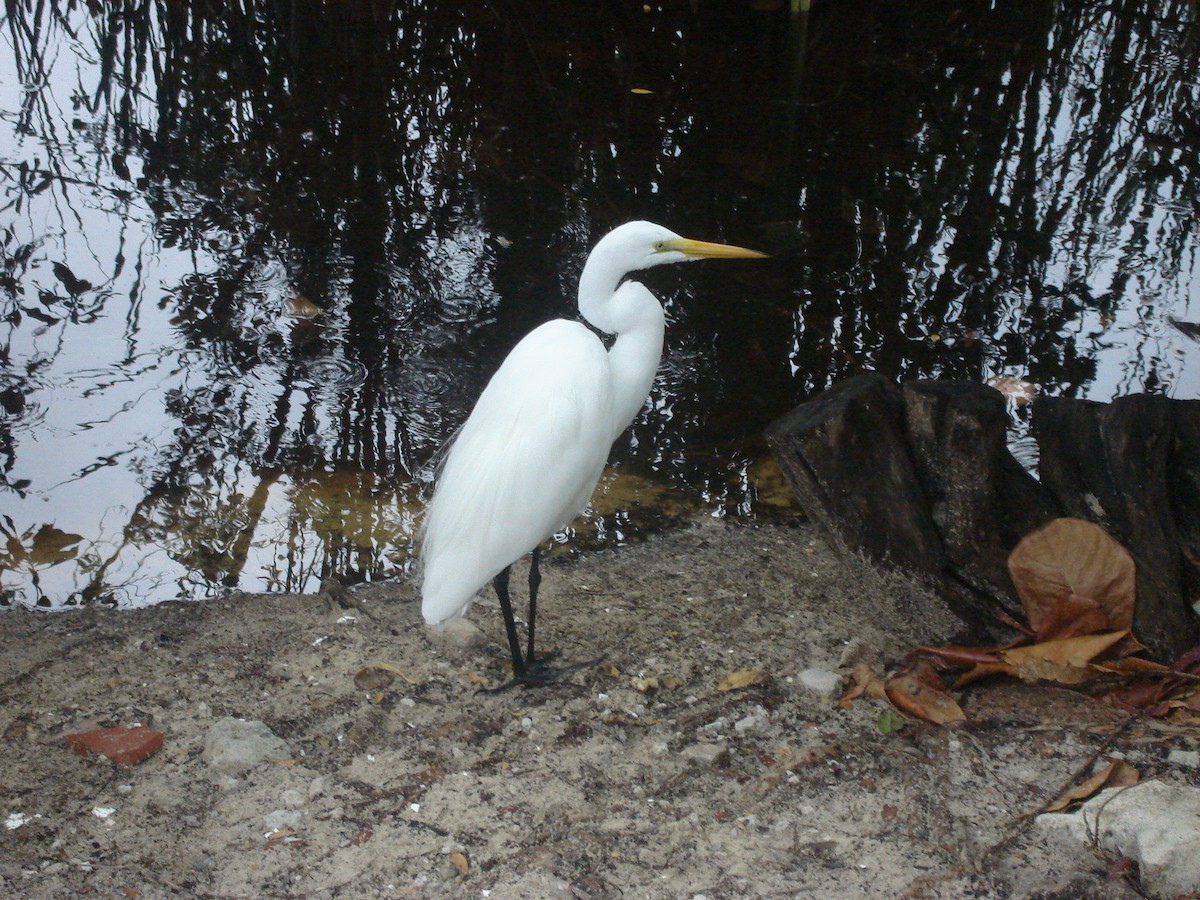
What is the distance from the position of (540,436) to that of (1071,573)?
4.58 ft

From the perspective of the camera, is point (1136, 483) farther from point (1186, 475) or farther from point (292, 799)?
point (292, 799)

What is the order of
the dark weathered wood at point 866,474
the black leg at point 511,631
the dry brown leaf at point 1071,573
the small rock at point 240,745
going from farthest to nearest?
the black leg at point 511,631
the dark weathered wood at point 866,474
the dry brown leaf at point 1071,573
the small rock at point 240,745

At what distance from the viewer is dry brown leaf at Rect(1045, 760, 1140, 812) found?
232cm

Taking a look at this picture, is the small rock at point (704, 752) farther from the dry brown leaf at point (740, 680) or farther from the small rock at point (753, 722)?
the dry brown leaf at point (740, 680)

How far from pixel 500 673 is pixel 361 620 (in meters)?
0.47

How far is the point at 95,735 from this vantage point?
104 inches

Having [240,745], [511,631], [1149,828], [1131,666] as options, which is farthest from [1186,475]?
[240,745]

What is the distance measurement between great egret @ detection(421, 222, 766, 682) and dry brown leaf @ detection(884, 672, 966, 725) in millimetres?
988

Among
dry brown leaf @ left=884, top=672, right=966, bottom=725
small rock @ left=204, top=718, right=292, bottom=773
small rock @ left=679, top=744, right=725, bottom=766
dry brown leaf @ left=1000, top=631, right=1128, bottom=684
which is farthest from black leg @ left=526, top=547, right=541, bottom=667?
dry brown leaf @ left=1000, top=631, right=1128, bottom=684

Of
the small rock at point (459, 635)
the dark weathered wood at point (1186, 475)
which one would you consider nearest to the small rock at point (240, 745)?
the small rock at point (459, 635)

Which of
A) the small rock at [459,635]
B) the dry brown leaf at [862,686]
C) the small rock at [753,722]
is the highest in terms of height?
the dry brown leaf at [862,686]

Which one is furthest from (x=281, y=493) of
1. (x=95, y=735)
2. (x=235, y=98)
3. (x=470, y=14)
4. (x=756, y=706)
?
(x=470, y=14)

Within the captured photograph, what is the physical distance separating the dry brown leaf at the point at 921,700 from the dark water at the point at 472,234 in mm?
1343

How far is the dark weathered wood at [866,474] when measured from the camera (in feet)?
9.61
